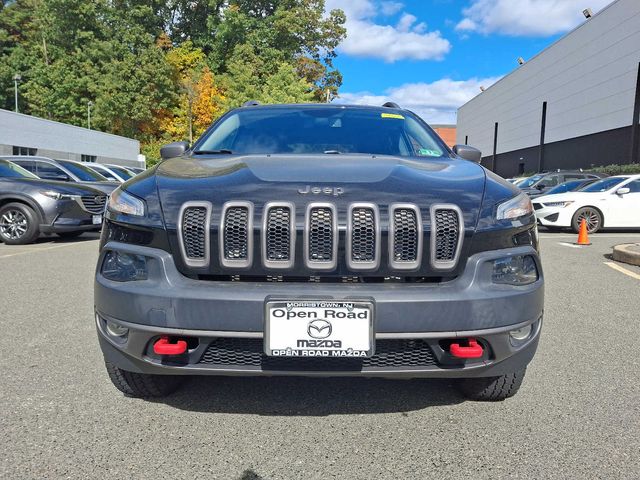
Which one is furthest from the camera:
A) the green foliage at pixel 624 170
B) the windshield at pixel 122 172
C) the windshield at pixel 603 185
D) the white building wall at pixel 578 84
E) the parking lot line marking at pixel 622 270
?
the white building wall at pixel 578 84

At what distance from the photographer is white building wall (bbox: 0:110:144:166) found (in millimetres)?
26209

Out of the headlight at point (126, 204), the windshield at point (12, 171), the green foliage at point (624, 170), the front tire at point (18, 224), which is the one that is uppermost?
the green foliage at point (624, 170)

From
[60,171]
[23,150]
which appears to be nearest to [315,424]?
[60,171]

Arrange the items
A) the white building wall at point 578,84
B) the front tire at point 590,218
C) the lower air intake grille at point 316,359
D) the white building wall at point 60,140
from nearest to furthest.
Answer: the lower air intake grille at point 316,359 → the front tire at point 590,218 → the white building wall at point 578,84 → the white building wall at point 60,140

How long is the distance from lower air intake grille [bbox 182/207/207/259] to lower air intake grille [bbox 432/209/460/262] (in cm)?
97

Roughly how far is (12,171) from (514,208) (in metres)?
9.81

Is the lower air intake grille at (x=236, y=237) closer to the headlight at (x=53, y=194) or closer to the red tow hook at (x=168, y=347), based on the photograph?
the red tow hook at (x=168, y=347)

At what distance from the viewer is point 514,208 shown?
2422 millimetres

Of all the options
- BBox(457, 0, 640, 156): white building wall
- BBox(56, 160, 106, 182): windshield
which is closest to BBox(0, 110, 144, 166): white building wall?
BBox(56, 160, 106, 182): windshield

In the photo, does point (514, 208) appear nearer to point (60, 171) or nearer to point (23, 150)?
point (60, 171)

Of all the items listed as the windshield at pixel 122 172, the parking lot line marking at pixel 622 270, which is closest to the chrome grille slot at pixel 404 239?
the parking lot line marking at pixel 622 270

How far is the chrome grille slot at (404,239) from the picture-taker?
7.21 feet

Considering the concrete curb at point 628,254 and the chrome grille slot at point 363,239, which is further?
the concrete curb at point 628,254

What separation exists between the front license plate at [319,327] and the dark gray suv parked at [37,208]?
811 cm
